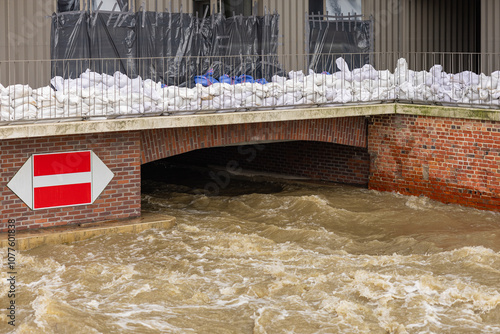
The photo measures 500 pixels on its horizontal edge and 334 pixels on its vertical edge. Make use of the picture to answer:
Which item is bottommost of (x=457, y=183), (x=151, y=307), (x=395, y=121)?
(x=151, y=307)

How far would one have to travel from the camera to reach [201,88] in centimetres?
1355

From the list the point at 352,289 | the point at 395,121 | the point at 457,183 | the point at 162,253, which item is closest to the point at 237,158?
the point at 395,121

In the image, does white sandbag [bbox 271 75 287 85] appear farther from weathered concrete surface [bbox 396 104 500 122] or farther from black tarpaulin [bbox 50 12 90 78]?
black tarpaulin [bbox 50 12 90 78]

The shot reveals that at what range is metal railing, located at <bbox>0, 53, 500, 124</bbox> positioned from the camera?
12.5 m

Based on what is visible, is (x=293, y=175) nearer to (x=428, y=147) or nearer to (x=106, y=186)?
(x=428, y=147)

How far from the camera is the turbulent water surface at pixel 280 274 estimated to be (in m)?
9.47

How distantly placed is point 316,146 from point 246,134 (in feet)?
11.6

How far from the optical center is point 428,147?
599 inches

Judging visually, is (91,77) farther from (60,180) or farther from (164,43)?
(164,43)

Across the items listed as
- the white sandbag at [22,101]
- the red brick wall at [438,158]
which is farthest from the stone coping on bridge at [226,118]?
the white sandbag at [22,101]

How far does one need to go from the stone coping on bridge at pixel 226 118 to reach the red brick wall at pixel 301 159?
1.62 meters

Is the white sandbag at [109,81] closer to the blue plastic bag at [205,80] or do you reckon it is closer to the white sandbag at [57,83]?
the white sandbag at [57,83]

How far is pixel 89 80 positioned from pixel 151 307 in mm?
4392

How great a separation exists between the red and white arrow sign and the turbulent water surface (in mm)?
763
